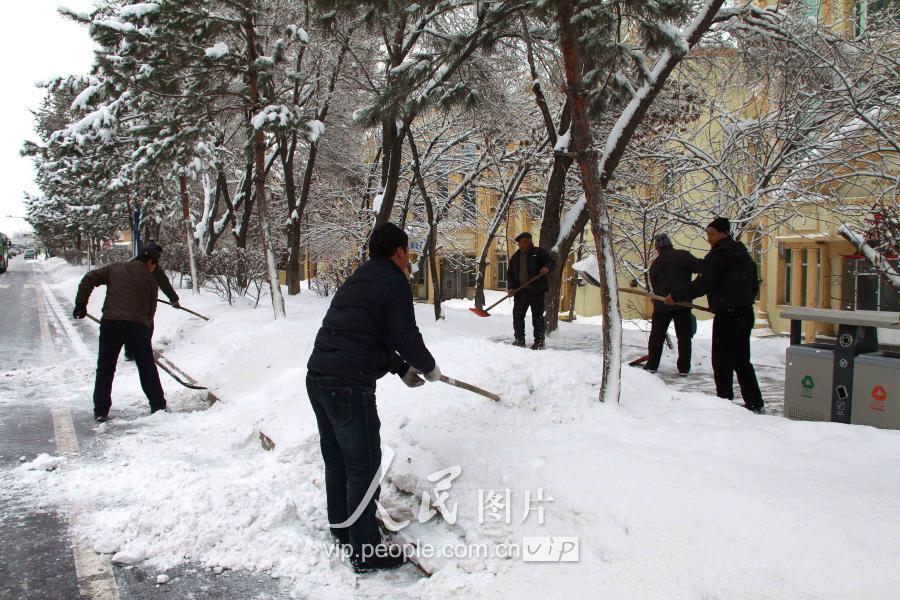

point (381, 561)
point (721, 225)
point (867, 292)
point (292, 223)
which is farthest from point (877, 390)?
point (292, 223)

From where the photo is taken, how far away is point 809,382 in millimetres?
5262

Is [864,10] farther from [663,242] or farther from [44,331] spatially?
[44,331]

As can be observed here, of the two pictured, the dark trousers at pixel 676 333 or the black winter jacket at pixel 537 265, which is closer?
the dark trousers at pixel 676 333

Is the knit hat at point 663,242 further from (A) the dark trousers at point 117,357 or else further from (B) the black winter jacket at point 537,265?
(A) the dark trousers at point 117,357

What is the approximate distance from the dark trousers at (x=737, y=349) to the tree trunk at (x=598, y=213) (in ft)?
5.33

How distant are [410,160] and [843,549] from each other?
57.6 feet

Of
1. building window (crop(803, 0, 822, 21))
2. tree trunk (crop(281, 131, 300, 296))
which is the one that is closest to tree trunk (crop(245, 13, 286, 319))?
tree trunk (crop(281, 131, 300, 296))

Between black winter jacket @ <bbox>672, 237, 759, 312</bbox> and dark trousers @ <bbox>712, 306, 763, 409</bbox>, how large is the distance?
0.09 m

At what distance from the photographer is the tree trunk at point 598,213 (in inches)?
198

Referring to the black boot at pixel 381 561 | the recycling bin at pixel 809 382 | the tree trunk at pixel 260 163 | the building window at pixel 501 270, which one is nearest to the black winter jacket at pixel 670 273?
the recycling bin at pixel 809 382

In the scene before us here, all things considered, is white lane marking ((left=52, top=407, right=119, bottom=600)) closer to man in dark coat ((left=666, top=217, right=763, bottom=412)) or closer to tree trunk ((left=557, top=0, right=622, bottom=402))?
tree trunk ((left=557, top=0, right=622, bottom=402))

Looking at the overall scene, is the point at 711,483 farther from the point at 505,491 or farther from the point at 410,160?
the point at 410,160

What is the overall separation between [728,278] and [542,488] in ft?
11.4

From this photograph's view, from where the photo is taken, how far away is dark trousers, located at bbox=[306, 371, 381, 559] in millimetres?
3441
